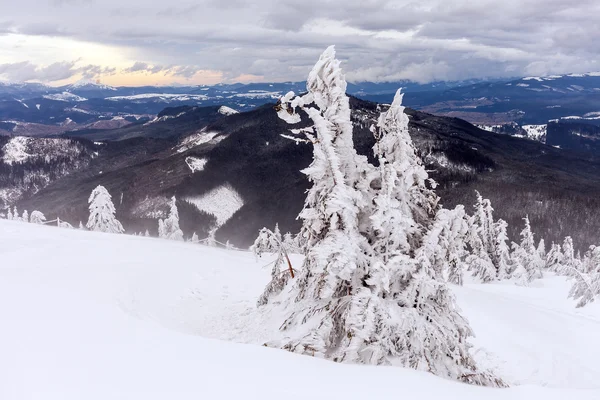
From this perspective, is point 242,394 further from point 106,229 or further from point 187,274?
point 106,229

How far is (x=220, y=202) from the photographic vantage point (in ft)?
522

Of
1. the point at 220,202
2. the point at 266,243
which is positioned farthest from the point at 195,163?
the point at 266,243

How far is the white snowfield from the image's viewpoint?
5.09m

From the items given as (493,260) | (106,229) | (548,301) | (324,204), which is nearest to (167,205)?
(106,229)

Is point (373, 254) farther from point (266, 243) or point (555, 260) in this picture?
point (555, 260)

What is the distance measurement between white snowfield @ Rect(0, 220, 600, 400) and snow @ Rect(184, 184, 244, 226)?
13476 centimetres

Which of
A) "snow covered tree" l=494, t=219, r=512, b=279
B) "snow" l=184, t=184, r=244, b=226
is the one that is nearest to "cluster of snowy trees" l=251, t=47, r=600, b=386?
"snow covered tree" l=494, t=219, r=512, b=279

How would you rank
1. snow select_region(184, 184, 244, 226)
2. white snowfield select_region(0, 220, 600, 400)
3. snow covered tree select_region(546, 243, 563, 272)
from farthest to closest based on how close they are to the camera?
snow select_region(184, 184, 244, 226) < snow covered tree select_region(546, 243, 563, 272) < white snowfield select_region(0, 220, 600, 400)

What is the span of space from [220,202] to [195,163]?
38197 mm

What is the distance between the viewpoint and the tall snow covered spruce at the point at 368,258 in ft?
26.0

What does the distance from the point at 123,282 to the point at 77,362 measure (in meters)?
6.09

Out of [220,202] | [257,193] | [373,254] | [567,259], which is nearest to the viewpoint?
[373,254]

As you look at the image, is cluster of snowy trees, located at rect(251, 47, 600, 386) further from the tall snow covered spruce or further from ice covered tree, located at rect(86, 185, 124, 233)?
ice covered tree, located at rect(86, 185, 124, 233)

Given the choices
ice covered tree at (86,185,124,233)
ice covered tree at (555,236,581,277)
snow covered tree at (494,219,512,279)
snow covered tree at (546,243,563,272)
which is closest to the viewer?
snow covered tree at (494,219,512,279)
